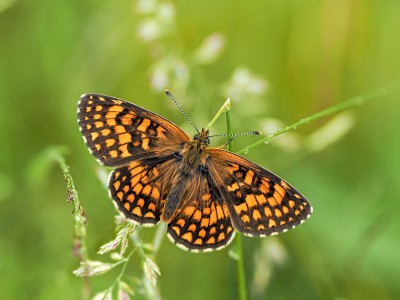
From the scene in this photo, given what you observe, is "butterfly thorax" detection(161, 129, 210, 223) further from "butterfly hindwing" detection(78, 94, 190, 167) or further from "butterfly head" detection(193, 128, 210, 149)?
"butterfly hindwing" detection(78, 94, 190, 167)

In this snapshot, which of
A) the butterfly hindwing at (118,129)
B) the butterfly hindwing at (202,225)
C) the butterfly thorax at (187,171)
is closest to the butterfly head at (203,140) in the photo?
the butterfly thorax at (187,171)

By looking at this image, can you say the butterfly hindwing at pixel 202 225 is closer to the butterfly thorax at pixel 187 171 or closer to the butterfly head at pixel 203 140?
the butterfly thorax at pixel 187 171

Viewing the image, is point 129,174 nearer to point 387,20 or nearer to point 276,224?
point 276,224

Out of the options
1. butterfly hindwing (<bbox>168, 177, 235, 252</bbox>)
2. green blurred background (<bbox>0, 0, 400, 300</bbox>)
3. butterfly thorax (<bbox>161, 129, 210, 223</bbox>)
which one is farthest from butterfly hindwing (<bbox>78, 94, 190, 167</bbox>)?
green blurred background (<bbox>0, 0, 400, 300</bbox>)

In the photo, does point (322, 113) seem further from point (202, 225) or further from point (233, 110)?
point (233, 110)

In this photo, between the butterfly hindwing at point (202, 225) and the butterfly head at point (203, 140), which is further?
the butterfly head at point (203, 140)

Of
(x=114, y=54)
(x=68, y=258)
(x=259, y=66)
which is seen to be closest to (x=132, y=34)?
(x=114, y=54)
